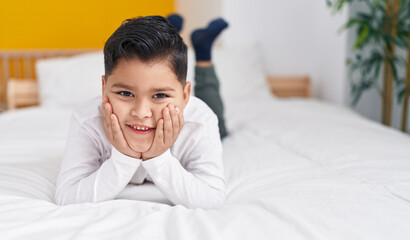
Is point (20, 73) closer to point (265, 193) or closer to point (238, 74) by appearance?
point (238, 74)

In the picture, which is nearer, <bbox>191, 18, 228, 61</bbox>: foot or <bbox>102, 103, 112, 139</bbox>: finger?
<bbox>102, 103, 112, 139</bbox>: finger

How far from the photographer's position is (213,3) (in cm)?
249

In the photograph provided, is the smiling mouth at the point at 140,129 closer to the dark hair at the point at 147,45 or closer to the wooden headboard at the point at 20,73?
the dark hair at the point at 147,45

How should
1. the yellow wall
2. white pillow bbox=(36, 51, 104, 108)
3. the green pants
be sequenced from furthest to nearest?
white pillow bbox=(36, 51, 104, 108), the yellow wall, the green pants

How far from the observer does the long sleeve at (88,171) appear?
0.70 m

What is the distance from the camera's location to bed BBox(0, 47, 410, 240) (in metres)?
0.57

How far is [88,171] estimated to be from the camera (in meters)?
0.79

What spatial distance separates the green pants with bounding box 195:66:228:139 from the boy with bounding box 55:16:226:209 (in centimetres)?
49

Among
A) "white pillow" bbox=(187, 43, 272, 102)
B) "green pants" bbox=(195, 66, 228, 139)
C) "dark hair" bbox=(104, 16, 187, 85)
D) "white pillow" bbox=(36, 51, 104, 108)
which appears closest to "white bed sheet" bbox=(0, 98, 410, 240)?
"green pants" bbox=(195, 66, 228, 139)

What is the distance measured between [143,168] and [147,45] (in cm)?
28

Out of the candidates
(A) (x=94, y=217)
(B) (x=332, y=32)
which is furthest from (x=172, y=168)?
(B) (x=332, y=32)

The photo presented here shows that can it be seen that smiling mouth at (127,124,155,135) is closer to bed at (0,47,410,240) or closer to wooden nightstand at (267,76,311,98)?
bed at (0,47,410,240)

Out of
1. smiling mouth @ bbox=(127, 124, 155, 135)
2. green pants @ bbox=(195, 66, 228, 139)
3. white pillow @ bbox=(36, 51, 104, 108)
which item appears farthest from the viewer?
white pillow @ bbox=(36, 51, 104, 108)

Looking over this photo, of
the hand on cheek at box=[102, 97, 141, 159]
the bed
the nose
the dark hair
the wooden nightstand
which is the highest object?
the dark hair
